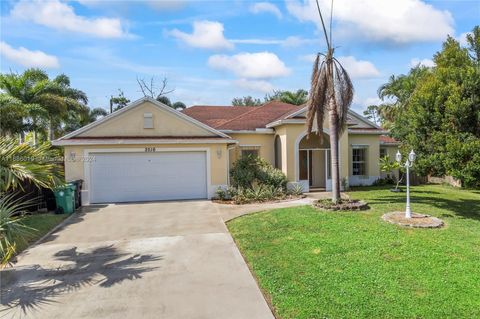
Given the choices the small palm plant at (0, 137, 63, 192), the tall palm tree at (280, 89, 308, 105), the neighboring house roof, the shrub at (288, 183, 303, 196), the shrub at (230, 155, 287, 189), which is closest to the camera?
the small palm plant at (0, 137, 63, 192)

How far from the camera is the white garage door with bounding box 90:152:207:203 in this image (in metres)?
15.4

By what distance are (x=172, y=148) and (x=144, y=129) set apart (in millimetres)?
1687

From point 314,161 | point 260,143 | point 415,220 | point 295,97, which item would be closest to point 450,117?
point 415,220

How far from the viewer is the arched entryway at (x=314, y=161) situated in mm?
18375

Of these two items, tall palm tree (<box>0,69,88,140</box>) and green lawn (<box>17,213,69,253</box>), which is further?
tall palm tree (<box>0,69,88,140</box>)

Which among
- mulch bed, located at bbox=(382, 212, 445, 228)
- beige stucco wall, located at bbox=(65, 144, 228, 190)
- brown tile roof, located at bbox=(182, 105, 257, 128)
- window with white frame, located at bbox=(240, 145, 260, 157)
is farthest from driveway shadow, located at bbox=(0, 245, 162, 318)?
brown tile roof, located at bbox=(182, 105, 257, 128)

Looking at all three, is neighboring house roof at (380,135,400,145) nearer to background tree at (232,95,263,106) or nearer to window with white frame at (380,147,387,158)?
window with white frame at (380,147,387,158)

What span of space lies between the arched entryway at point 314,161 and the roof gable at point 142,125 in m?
5.22

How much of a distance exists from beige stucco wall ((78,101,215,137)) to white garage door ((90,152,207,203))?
3.50 ft

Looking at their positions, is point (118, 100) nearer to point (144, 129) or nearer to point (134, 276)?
point (144, 129)

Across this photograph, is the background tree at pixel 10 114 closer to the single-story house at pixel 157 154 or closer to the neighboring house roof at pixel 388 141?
the single-story house at pixel 157 154

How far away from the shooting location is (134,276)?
256 inches

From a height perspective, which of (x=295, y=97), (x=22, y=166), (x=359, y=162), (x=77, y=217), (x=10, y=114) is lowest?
(x=77, y=217)

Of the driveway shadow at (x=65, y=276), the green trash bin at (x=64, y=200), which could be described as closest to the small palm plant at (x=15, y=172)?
the driveway shadow at (x=65, y=276)
